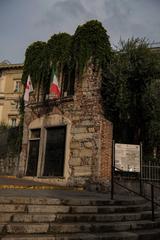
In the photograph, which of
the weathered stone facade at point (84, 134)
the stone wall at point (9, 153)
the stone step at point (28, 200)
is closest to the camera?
the stone step at point (28, 200)

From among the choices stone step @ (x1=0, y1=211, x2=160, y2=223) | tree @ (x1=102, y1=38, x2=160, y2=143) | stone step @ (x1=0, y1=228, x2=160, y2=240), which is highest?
tree @ (x1=102, y1=38, x2=160, y2=143)

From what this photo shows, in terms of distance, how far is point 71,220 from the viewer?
24.1 ft

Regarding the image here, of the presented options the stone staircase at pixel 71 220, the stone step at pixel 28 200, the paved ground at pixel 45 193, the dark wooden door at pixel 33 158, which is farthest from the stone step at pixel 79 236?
the dark wooden door at pixel 33 158

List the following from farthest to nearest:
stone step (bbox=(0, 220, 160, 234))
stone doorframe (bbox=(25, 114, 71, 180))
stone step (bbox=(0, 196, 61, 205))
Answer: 1. stone doorframe (bbox=(25, 114, 71, 180))
2. stone step (bbox=(0, 196, 61, 205))
3. stone step (bbox=(0, 220, 160, 234))

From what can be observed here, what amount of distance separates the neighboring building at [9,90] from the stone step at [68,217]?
27.8 metres

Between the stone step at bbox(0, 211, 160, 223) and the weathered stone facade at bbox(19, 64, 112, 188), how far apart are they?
5.20 m

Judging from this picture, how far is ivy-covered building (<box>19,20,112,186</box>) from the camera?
14016 mm

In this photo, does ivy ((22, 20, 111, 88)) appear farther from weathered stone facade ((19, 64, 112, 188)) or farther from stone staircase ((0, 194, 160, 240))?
stone staircase ((0, 194, 160, 240))

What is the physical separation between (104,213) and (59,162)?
23.0 feet

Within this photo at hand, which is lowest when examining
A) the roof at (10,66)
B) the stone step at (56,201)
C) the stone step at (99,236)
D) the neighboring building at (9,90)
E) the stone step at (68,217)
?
the stone step at (99,236)

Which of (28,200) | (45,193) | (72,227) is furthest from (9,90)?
(72,227)

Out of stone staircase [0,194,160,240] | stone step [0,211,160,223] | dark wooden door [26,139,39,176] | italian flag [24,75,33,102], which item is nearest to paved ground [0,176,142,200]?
stone staircase [0,194,160,240]

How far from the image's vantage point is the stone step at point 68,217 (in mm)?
6746

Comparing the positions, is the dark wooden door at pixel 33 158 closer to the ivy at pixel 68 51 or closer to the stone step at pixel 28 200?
the ivy at pixel 68 51
